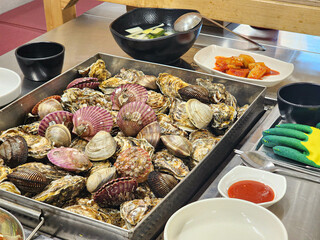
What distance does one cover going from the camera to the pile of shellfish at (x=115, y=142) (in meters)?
0.96

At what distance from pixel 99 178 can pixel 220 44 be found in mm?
1111

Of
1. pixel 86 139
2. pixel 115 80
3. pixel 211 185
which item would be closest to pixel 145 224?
pixel 211 185

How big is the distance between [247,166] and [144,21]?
94 cm

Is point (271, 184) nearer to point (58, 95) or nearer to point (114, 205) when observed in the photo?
point (114, 205)

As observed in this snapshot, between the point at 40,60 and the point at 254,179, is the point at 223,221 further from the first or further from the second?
the point at 40,60

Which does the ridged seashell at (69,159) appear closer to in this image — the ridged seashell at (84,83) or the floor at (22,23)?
the ridged seashell at (84,83)

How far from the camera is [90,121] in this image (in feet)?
3.96

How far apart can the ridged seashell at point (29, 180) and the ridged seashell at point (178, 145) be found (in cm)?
33

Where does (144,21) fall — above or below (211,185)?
above

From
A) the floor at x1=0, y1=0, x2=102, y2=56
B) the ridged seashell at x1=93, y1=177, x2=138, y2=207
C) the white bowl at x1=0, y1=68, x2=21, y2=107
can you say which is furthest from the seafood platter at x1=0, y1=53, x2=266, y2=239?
the floor at x1=0, y1=0, x2=102, y2=56

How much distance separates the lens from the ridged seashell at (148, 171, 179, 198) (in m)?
0.98

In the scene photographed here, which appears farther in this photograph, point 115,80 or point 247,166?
point 115,80

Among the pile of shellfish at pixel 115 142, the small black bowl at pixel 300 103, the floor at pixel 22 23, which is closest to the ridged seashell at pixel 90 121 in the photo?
the pile of shellfish at pixel 115 142

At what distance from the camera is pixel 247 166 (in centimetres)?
110
